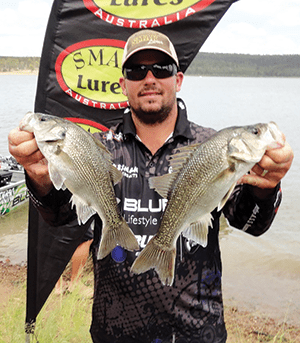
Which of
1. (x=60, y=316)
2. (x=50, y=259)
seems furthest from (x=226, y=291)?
(x=50, y=259)

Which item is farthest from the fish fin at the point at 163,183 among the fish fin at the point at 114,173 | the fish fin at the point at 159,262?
the fish fin at the point at 159,262

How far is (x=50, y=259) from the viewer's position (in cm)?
405

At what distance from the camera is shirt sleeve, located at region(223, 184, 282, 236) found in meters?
2.29

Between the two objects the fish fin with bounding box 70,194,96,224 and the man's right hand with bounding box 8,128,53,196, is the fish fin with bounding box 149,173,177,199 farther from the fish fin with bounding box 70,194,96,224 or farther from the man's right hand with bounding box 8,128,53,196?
the man's right hand with bounding box 8,128,53,196

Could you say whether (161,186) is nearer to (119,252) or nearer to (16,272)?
(119,252)

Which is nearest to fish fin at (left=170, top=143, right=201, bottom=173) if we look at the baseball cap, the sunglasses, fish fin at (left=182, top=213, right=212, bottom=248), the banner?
fish fin at (left=182, top=213, right=212, bottom=248)

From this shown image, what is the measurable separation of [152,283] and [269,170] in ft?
3.54

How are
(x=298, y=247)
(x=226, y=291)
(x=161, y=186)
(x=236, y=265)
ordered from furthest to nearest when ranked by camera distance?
(x=298, y=247), (x=236, y=265), (x=226, y=291), (x=161, y=186)

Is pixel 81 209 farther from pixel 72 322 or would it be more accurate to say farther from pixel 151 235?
pixel 72 322

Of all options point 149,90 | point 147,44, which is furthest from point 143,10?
point 149,90

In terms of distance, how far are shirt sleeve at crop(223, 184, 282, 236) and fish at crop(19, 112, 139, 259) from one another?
712mm

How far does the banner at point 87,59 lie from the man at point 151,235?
1237 mm

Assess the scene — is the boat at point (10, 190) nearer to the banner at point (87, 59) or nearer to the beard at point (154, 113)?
the banner at point (87, 59)

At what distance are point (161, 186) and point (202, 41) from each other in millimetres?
2241
